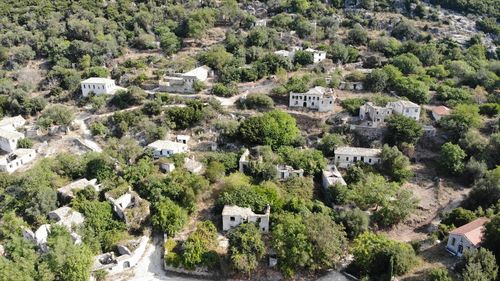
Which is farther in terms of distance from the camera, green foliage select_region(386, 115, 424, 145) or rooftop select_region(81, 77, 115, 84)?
rooftop select_region(81, 77, 115, 84)

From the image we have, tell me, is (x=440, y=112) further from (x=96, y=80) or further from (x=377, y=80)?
(x=96, y=80)

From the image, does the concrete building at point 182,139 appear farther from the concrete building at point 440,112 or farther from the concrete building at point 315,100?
the concrete building at point 440,112

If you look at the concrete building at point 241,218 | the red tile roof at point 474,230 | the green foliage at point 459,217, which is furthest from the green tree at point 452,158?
the concrete building at point 241,218

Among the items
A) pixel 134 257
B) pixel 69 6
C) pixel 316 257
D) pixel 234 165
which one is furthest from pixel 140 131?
pixel 69 6

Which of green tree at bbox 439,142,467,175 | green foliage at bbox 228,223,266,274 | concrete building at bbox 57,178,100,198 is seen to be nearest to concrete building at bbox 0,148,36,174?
concrete building at bbox 57,178,100,198

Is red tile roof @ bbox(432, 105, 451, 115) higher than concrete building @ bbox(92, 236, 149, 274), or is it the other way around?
red tile roof @ bbox(432, 105, 451, 115)

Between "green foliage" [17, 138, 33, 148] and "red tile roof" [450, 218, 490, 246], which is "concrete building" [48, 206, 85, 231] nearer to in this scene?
"green foliage" [17, 138, 33, 148]
